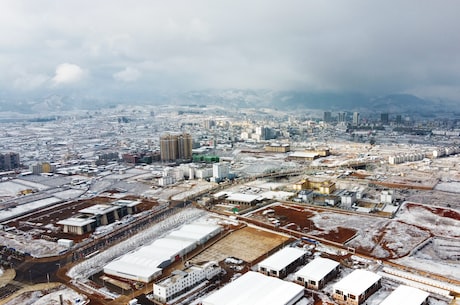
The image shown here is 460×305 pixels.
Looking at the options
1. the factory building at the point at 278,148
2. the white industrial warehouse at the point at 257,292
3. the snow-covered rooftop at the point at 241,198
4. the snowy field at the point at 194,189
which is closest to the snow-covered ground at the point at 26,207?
the snowy field at the point at 194,189

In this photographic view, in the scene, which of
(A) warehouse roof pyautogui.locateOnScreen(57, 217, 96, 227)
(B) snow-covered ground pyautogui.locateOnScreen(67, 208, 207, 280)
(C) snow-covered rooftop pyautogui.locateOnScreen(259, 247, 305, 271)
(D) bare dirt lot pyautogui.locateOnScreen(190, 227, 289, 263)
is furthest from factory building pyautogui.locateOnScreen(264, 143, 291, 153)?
(C) snow-covered rooftop pyautogui.locateOnScreen(259, 247, 305, 271)

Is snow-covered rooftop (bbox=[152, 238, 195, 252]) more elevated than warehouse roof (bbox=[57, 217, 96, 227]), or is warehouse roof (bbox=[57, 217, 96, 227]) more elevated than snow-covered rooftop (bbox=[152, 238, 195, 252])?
warehouse roof (bbox=[57, 217, 96, 227])

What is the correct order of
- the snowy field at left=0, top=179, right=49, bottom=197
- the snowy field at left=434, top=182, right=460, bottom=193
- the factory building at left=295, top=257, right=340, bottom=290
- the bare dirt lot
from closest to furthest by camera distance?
1. the factory building at left=295, top=257, right=340, bottom=290
2. the bare dirt lot
3. the snowy field at left=434, top=182, right=460, bottom=193
4. the snowy field at left=0, top=179, right=49, bottom=197

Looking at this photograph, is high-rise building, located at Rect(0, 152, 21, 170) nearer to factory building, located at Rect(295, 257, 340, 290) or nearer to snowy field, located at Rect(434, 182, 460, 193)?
factory building, located at Rect(295, 257, 340, 290)

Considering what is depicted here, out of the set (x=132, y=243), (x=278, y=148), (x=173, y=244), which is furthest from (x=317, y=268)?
(x=278, y=148)

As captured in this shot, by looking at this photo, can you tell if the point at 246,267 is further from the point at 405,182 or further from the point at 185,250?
the point at 405,182

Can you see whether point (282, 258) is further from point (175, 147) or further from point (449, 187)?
point (175, 147)

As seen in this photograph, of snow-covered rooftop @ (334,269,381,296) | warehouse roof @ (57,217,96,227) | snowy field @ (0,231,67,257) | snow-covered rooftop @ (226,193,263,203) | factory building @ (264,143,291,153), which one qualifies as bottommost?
snowy field @ (0,231,67,257)
